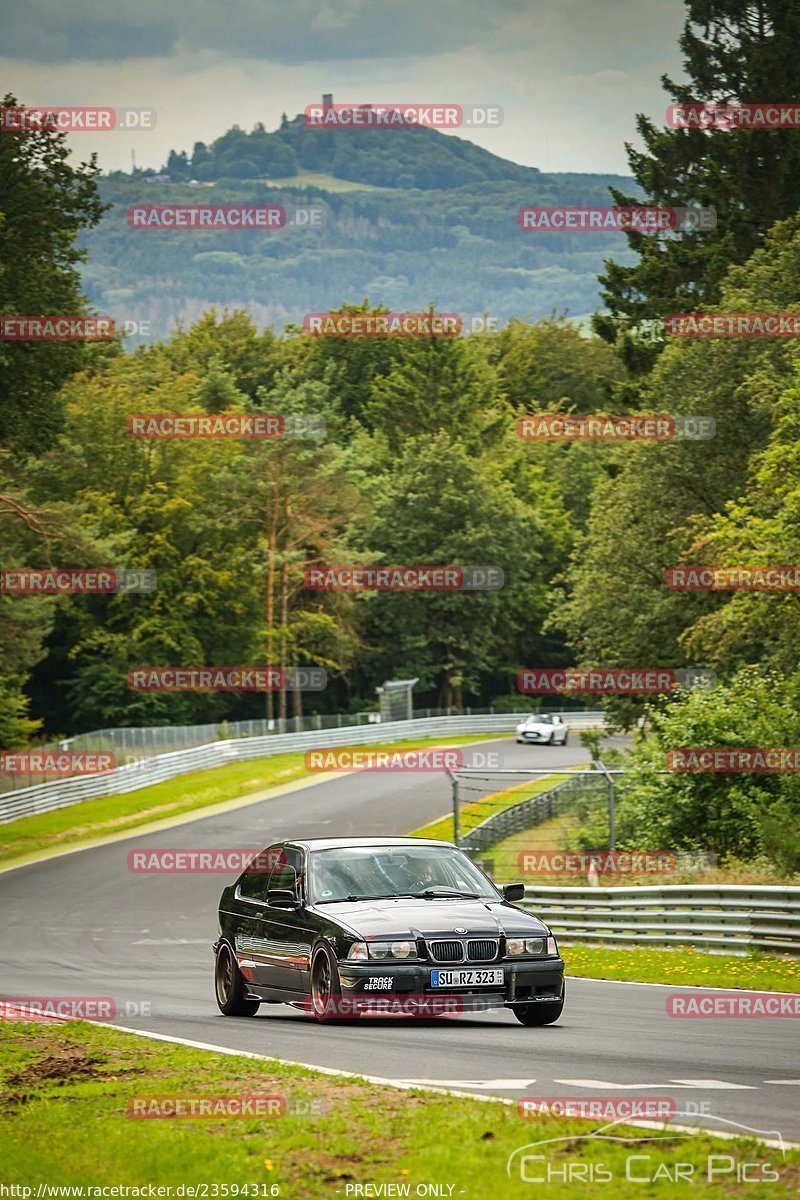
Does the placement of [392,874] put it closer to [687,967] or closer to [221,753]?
[687,967]

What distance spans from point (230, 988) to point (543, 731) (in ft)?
205

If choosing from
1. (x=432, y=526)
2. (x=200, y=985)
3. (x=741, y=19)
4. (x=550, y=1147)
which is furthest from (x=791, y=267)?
(x=432, y=526)

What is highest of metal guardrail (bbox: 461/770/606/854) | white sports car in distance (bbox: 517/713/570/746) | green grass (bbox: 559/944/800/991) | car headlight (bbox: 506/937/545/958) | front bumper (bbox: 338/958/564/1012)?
car headlight (bbox: 506/937/545/958)

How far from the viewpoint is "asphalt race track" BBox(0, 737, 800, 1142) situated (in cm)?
969

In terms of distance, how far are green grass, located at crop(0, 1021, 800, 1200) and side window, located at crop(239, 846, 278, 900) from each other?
498 centimetres

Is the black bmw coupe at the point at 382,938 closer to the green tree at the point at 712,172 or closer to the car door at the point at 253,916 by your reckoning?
the car door at the point at 253,916

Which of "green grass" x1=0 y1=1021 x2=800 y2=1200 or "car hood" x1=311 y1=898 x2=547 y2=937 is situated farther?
"car hood" x1=311 y1=898 x2=547 y2=937

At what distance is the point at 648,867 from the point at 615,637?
1860cm

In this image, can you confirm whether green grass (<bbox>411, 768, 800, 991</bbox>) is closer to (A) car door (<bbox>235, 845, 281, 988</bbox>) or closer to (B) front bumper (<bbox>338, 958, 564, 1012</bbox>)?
(B) front bumper (<bbox>338, 958, 564, 1012</bbox>)

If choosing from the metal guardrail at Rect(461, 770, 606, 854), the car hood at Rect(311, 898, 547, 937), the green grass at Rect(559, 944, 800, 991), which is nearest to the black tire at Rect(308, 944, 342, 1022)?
the car hood at Rect(311, 898, 547, 937)

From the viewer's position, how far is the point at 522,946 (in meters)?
13.2

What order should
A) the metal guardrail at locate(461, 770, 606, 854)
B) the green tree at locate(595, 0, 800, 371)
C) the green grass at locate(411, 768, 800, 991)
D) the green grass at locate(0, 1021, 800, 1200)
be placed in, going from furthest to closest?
the green tree at locate(595, 0, 800, 371) < the metal guardrail at locate(461, 770, 606, 854) < the green grass at locate(411, 768, 800, 991) < the green grass at locate(0, 1021, 800, 1200)

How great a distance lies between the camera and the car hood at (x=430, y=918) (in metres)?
13.1

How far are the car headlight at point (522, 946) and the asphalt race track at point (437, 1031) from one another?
58cm
